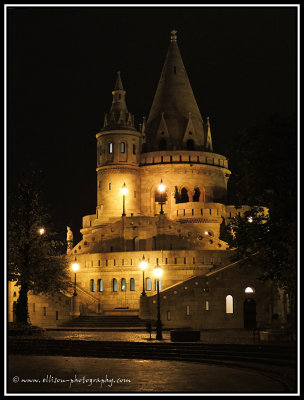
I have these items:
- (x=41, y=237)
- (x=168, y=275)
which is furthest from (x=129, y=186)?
(x=41, y=237)

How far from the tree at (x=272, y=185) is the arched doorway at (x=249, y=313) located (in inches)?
630

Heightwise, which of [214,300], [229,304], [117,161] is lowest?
[229,304]

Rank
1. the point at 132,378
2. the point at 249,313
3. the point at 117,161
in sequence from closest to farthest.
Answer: the point at 132,378
the point at 249,313
the point at 117,161

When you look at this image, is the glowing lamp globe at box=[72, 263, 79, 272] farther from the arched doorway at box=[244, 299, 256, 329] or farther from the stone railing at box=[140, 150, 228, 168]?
the stone railing at box=[140, 150, 228, 168]

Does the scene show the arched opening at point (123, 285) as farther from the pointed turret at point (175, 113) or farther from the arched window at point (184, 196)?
the pointed turret at point (175, 113)

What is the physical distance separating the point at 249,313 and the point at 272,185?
68.6ft

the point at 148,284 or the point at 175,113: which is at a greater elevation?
the point at 175,113

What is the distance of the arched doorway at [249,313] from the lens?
51250mm

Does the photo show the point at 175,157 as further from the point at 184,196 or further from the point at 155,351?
the point at 155,351

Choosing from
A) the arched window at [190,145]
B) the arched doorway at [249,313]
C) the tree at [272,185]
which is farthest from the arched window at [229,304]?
the arched window at [190,145]

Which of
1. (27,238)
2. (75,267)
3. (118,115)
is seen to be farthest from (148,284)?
(118,115)

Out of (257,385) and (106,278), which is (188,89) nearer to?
(106,278)

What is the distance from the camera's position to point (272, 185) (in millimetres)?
32094

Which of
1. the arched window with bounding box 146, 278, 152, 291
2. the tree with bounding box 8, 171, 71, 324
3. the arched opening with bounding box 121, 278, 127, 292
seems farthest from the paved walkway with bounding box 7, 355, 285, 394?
the arched opening with bounding box 121, 278, 127, 292
